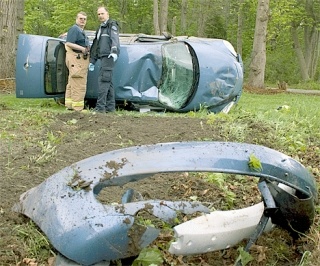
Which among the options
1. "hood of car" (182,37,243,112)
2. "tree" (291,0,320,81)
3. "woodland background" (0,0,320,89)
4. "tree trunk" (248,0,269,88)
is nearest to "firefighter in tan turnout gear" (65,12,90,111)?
"hood of car" (182,37,243,112)

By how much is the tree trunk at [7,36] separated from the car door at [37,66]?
4509 mm

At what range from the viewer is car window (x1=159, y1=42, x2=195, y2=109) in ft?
33.6

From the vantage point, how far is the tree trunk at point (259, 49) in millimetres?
20720

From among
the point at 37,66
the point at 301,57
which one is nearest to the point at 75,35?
the point at 37,66

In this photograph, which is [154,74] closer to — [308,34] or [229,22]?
[308,34]

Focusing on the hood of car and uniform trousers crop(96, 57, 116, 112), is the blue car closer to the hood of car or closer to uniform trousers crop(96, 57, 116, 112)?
the hood of car

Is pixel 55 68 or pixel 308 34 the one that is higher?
pixel 308 34

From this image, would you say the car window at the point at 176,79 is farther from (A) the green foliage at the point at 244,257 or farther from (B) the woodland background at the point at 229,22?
(B) the woodland background at the point at 229,22

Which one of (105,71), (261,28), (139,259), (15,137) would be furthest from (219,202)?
(261,28)

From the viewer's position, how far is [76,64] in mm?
10102

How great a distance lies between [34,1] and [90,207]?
3981 centimetres

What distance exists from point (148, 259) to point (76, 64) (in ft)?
24.4

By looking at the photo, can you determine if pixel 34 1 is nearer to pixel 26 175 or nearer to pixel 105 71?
pixel 105 71

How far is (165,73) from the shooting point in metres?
10.3
